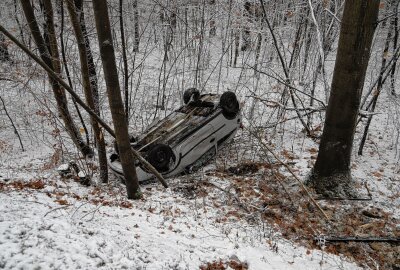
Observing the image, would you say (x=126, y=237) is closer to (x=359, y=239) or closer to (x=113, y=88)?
(x=113, y=88)

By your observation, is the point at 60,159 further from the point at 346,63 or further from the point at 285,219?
the point at 346,63

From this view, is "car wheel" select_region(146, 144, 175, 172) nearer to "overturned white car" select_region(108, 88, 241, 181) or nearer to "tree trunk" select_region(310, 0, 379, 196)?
"overturned white car" select_region(108, 88, 241, 181)

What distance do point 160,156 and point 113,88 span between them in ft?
7.48

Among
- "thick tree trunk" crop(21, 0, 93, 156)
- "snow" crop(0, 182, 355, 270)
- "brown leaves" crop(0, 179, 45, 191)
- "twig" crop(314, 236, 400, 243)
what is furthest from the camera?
"thick tree trunk" crop(21, 0, 93, 156)

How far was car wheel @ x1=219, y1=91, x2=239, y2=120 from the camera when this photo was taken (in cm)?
699

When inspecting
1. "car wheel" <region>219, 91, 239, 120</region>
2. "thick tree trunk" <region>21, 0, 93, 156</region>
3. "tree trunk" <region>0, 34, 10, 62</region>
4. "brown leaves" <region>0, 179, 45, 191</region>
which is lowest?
"brown leaves" <region>0, 179, 45, 191</region>

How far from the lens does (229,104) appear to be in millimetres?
7078

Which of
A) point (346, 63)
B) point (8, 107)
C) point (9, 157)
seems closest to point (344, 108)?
point (346, 63)

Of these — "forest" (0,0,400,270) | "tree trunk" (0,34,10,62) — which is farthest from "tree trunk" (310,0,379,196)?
"tree trunk" (0,34,10,62)

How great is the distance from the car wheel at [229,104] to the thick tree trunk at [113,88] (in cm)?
308

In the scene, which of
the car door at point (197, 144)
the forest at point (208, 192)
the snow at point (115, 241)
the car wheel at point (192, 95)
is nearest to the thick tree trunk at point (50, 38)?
the forest at point (208, 192)

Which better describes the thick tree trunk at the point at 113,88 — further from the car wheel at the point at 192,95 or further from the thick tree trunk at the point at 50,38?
the car wheel at the point at 192,95

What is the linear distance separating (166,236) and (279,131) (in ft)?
19.1

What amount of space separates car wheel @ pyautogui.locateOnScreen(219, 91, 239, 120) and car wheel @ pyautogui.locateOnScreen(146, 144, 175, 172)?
1.77 metres
